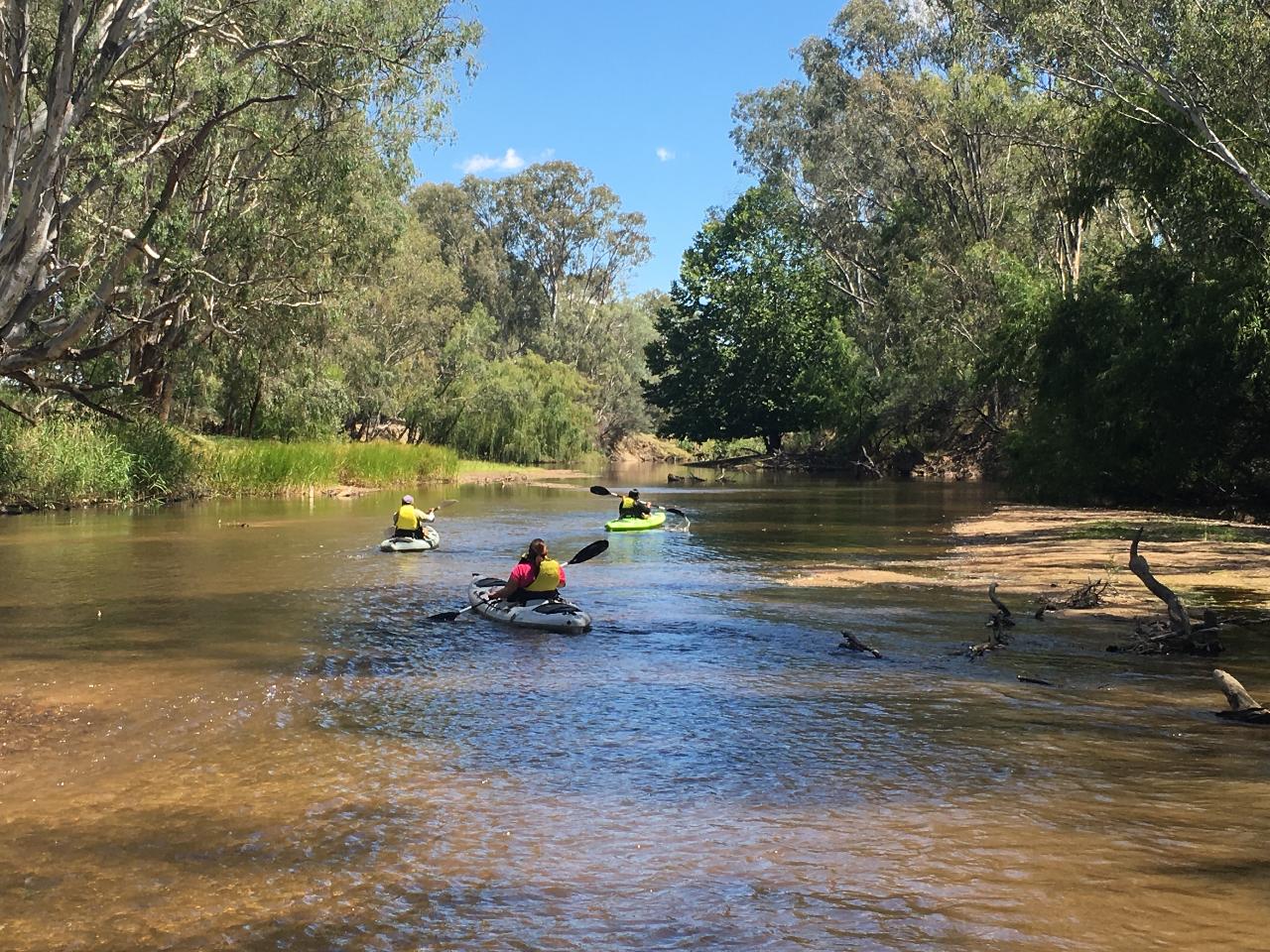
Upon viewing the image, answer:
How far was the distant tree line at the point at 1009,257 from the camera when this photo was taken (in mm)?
22578

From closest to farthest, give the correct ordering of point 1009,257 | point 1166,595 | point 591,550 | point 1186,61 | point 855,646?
point 1166,595
point 855,646
point 591,550
point 1186,61
point 1009,257

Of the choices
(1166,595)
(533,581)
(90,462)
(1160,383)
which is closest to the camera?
(1166,595)

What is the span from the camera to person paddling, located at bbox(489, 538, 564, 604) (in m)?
14.6

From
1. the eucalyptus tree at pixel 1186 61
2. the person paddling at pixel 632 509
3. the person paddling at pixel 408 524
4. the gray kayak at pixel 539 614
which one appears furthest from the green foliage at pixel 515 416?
the gray kayak at pixel 539 614

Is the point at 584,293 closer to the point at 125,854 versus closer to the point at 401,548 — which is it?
the point at 401,548

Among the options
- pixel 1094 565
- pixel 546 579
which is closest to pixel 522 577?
pixel 546 579

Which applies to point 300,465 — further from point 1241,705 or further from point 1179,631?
point 1241,705

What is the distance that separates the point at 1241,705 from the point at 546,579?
8.46 m

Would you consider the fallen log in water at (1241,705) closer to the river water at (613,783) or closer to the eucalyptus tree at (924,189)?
the river water at (613,783)

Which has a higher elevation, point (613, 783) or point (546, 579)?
point (546, 579)

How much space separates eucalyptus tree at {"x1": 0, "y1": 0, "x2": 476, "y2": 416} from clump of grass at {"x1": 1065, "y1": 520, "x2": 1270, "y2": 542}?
1768cm

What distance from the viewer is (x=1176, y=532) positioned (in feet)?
73.5

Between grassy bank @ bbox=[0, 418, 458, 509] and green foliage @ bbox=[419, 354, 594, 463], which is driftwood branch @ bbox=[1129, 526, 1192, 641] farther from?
green foliage @ bbox=[419, 354, 594, 463]

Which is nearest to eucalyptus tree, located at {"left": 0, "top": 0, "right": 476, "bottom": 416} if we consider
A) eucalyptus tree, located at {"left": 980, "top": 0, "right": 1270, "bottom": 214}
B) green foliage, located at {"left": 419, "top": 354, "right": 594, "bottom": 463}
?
eucalyptus tree, located at {"left": 980, "top": 0, "right": 1270, "bottom": 214}
